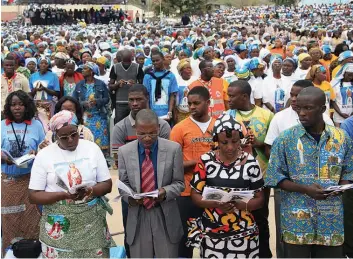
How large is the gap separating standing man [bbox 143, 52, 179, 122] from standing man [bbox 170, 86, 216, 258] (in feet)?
9.56

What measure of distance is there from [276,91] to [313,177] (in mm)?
4320

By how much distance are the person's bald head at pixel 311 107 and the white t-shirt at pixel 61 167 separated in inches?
58.8

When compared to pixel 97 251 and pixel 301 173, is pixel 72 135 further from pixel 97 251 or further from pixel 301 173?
pixel 301 173

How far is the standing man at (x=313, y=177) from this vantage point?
12.5 feet

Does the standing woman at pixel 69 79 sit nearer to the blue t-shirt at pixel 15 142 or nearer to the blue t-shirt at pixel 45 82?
the blue t-shirt at pixel 45 82

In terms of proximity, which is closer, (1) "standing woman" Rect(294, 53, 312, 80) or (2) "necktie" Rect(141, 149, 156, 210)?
(2) "necktie" Rect(141, 149, 156, 210)

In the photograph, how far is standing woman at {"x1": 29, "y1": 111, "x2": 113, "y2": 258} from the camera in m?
3.91

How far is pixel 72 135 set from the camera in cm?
400

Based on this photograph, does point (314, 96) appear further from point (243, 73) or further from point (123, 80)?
point (123, 80)

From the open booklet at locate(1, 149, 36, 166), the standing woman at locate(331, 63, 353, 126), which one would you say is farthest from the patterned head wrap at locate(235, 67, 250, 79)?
the open booklet at locate(1, 149, 36, 166)

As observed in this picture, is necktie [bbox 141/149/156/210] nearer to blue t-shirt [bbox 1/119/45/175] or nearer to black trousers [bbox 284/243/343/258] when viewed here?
black trousers [bbox 284/243/343/258]

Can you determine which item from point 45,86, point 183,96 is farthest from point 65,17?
point 183,96

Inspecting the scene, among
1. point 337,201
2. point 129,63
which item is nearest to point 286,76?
point 129,63

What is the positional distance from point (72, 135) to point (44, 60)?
5489 millimetres
